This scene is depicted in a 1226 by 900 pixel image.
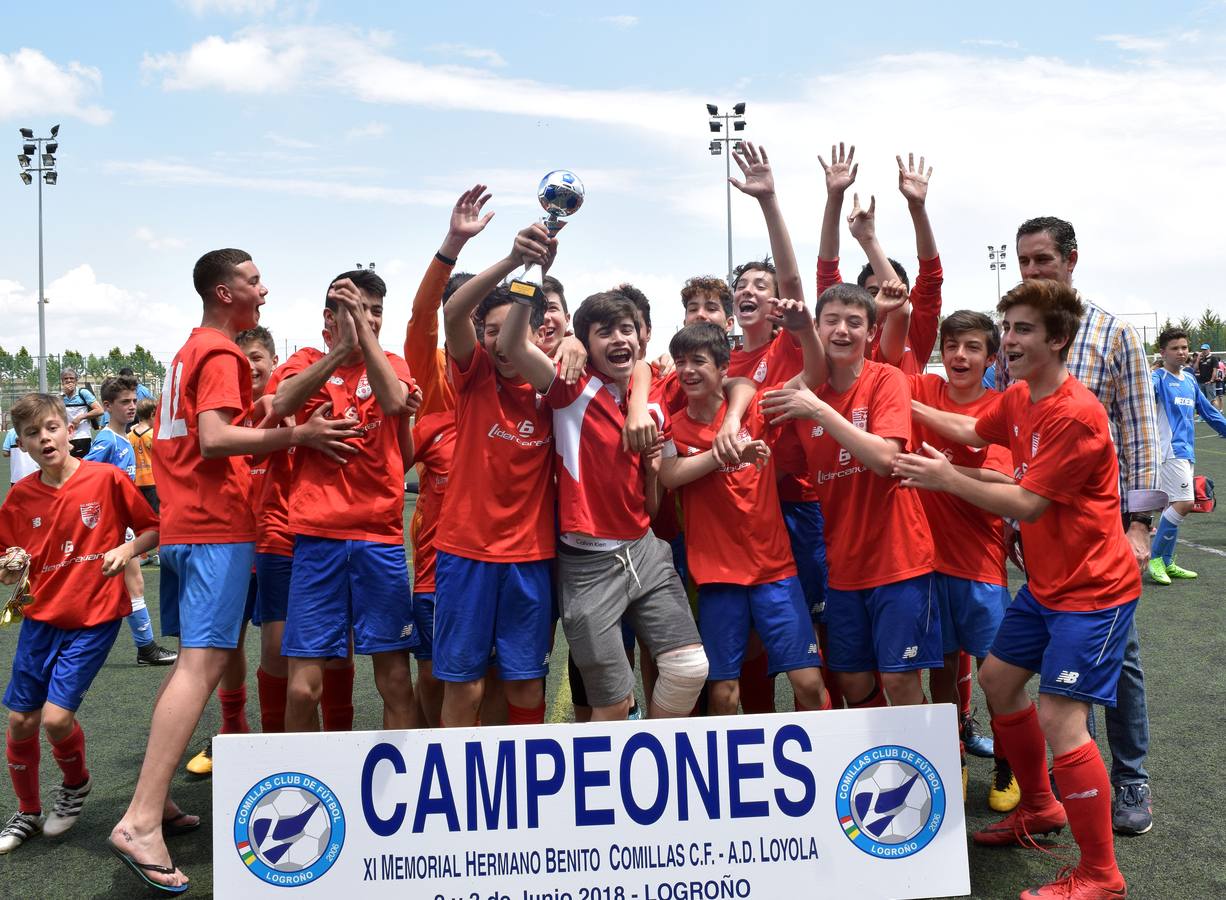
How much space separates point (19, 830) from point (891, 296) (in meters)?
4.17

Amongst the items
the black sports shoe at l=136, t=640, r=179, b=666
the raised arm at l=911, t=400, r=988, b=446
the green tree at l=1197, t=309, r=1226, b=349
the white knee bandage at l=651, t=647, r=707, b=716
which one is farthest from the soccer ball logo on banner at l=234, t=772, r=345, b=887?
the green tree at l=1197, t=309, r=1226, b=349

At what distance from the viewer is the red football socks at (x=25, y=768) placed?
4.00 meters

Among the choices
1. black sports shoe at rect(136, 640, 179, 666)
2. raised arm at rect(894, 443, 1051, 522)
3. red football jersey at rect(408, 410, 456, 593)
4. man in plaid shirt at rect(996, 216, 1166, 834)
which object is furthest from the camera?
black sports shoe at rect(136, 640, 179, 666)

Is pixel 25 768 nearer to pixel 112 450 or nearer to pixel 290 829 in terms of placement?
pixel 290 829

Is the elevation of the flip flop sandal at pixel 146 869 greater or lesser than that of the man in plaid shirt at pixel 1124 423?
lesser

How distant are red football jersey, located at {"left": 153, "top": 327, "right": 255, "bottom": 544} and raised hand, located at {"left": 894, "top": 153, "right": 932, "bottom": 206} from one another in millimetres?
2973

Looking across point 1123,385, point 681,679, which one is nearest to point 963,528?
point 1123,385

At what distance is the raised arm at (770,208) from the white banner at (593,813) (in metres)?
1.78

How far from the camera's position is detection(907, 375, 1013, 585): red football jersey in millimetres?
4055

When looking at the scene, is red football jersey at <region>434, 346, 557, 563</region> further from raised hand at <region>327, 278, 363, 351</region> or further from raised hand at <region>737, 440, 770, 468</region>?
raised hand at <region>737, 440, 770, 468</region>

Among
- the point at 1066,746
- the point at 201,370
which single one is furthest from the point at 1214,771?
the point at 201,370

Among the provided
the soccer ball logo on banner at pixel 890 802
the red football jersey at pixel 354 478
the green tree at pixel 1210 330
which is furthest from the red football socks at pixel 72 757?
the green tree at pixel 1210 330

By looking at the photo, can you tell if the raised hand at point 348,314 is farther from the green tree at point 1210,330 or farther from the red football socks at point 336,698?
the green tree at point 1210,330

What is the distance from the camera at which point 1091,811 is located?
323 cm
